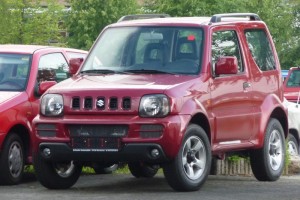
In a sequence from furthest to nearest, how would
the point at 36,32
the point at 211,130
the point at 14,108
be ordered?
the point at 36,32 → the point at 14,108 → the point at 211,130

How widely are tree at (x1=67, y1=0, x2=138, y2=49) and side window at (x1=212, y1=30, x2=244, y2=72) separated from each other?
4535 cm

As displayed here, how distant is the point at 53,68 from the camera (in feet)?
50.9

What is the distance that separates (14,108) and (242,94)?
256 centimetres

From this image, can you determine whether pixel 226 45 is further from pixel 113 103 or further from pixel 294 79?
pixel 294 79

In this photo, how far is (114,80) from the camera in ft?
42.4

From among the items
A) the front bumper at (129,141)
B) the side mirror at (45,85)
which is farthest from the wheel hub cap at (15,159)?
the front bumper at (129,141)

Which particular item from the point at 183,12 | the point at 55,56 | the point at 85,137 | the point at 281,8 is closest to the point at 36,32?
the point at 183,12

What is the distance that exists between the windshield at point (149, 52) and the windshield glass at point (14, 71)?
118 cm

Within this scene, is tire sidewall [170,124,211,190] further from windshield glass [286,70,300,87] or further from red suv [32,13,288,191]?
windshield glass [286,70,300,87]

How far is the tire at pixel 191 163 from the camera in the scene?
40.9 ft

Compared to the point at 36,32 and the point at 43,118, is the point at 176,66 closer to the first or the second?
the point at 43,118

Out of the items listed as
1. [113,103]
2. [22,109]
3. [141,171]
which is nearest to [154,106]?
[113,103]

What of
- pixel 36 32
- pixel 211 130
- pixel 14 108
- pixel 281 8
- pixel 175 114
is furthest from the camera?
pixel 281 8

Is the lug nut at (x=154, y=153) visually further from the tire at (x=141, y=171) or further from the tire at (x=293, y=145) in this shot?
the tire at (x=293, y=145)
